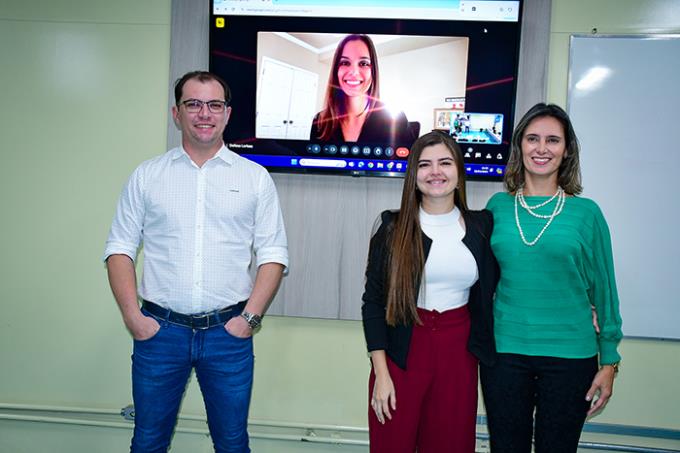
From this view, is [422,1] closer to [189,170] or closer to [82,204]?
[189,170]

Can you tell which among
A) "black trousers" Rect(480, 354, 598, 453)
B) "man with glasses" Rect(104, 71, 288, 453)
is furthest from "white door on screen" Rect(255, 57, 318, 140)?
"black trousers" Rect(480, 354, 598, 453)

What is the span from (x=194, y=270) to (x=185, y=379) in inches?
16.8

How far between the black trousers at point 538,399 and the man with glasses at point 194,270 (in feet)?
2.86

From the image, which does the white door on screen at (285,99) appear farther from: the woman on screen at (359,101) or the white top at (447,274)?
the white top at (447,274)

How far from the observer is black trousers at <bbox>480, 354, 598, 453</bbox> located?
1.59 meters

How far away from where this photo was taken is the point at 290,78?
230 cm

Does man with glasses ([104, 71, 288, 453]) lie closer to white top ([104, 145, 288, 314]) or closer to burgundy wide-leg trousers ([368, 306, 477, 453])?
white top ([104, 145, 288, 314])

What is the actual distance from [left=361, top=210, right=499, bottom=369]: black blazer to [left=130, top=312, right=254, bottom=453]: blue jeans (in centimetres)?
54

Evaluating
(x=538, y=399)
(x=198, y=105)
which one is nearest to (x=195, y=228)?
(x=198, y=105)

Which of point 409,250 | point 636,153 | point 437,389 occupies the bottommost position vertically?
point 437,389

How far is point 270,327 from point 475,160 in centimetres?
126

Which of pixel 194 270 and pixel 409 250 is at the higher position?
pixel 409 250

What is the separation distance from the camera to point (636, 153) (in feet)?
7.48

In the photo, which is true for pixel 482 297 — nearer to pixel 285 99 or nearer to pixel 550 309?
pixel 550 309
